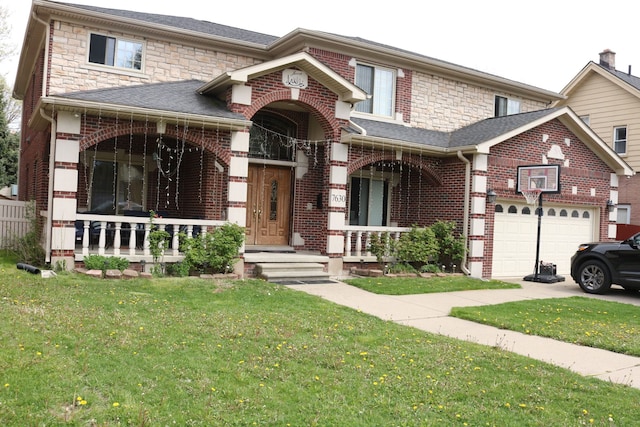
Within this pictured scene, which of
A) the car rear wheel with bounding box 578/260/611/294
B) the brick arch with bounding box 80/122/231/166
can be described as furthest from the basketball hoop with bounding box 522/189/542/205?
the brick arch with bounding box 80/122/231/166

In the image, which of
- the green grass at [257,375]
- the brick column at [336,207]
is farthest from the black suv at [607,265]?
the green grass at [257,375]

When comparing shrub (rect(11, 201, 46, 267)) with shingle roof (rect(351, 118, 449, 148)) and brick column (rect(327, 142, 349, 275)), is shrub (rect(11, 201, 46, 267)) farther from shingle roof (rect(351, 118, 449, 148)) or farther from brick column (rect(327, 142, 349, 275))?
shingle roof (rect(351, 118, 449, 148))

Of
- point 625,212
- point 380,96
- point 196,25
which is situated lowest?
point 625,212

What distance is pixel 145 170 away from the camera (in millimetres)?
15352

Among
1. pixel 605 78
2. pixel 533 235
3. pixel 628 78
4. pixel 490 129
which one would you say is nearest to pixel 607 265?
pixel 533 235

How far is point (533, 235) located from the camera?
53.5 ft

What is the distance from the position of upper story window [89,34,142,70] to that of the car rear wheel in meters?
12.2

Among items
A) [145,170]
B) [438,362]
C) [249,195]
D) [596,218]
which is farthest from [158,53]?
[596,218]

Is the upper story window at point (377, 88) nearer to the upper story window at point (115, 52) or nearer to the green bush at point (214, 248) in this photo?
the upper story window at point (115, 52)

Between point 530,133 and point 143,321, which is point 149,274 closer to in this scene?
point 143,321

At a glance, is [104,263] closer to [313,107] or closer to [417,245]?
[313,107]

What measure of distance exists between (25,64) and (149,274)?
11693 mm

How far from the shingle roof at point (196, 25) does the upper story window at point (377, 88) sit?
3018 millimetres

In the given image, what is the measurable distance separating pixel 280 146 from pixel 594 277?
8687mm
